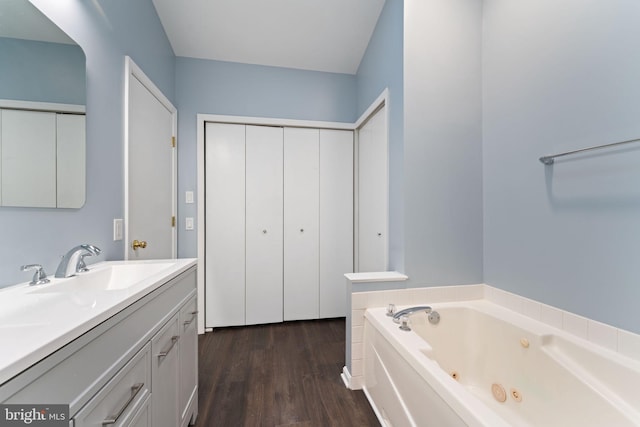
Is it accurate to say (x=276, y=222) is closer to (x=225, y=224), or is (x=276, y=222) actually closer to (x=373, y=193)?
(x=225, y=224)

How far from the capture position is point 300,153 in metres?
2.50

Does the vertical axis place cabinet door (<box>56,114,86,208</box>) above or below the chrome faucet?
above

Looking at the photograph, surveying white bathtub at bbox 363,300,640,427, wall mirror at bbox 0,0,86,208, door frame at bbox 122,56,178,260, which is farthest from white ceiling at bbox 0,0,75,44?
white bathtub at bbox 363,300,640,427

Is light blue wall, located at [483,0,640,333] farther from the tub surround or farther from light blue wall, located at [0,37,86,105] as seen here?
light blue wall, located at [0,37,86,105]

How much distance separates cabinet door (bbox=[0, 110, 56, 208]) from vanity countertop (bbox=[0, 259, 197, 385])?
32cm

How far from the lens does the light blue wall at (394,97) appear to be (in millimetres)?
1609

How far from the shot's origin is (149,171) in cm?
178

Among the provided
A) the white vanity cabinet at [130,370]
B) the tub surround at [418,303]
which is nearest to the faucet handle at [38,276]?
the white vanity cabinet at [130,370]

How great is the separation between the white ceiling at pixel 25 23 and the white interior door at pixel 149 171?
0.51m

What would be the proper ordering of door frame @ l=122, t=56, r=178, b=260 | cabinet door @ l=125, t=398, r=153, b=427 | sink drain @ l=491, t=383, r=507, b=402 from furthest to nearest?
door frame @ l=122, t=56, r=178, b=260 < sink drain @ l=491, t=383, r=507, b=402 < cabinet door @ l=125, t=398, r=153, b=427

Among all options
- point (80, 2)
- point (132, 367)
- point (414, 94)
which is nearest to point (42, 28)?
point (80, 2)

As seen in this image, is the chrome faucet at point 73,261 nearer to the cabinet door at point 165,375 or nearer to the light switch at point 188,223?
the cabinet door at point 165,375

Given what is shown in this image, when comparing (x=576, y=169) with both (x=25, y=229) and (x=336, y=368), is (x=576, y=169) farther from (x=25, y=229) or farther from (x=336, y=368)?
(x=25, y=229)

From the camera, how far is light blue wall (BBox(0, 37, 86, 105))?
32.7 inches
